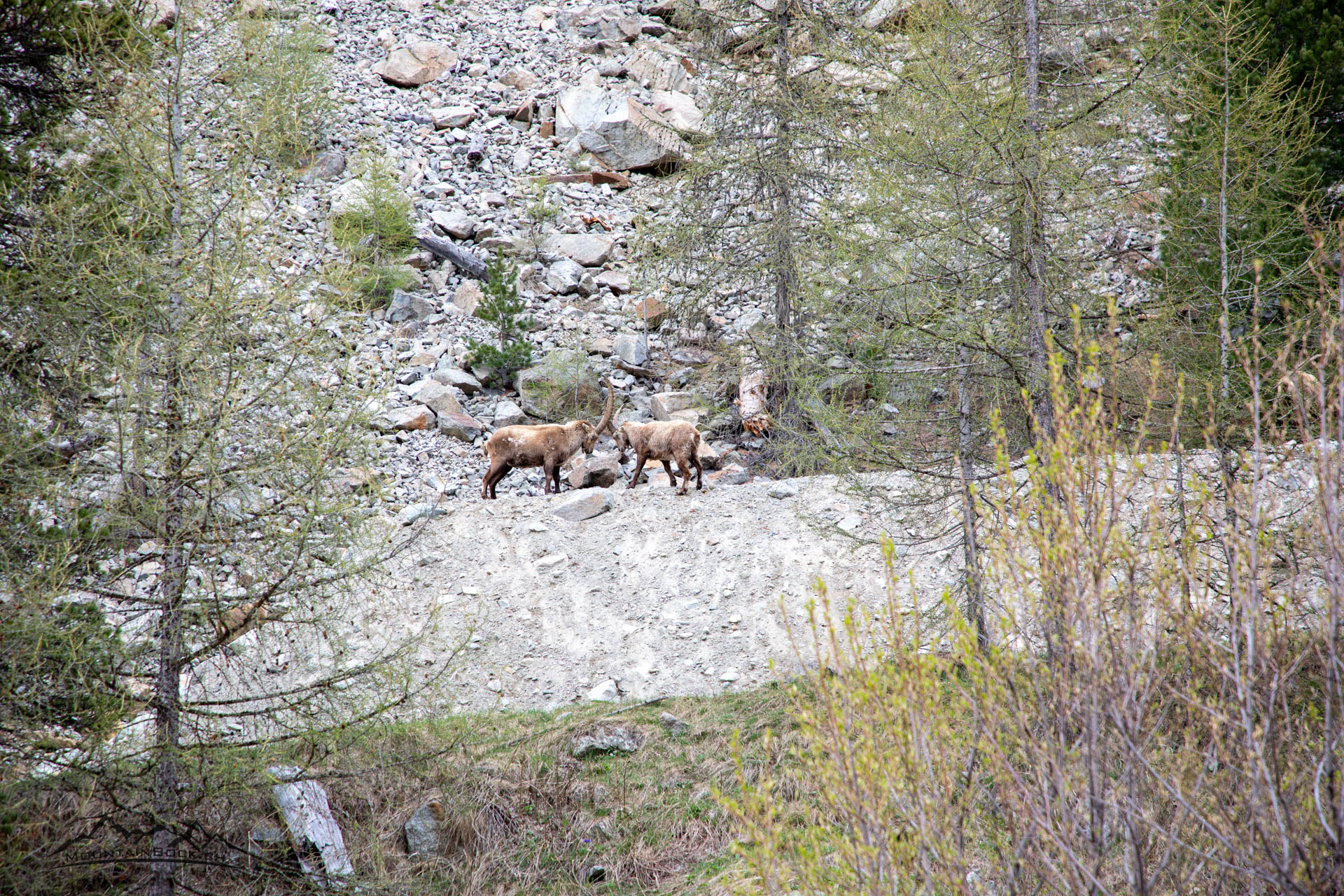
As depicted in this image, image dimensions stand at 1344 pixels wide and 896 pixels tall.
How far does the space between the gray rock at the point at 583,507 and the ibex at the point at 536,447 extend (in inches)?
53.9

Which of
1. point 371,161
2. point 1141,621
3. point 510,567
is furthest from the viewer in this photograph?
point 371,161

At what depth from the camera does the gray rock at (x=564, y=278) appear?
79.7 ft

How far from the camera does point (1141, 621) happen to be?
9.84ft

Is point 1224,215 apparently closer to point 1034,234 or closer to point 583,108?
point 1034,234

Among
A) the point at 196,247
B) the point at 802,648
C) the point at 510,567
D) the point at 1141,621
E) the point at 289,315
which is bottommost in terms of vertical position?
the point at 802,648

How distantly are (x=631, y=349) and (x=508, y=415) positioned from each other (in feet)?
12.6

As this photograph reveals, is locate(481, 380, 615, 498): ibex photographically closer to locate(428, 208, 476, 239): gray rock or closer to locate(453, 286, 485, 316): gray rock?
locate(453, 286, 485, 316): gray rock

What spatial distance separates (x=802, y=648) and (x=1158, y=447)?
4699 mm

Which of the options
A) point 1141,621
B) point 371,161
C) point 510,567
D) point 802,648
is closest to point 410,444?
point 510,567

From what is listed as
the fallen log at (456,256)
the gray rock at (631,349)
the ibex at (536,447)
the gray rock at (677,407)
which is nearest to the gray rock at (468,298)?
the fallen log at (456,256)

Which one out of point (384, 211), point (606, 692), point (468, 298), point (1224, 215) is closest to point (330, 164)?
point (384, 211)

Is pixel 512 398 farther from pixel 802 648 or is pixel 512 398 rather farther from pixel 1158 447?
pixel 1158 447

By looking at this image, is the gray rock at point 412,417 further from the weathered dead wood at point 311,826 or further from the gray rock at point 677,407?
the weathered dead wood at point 311,826

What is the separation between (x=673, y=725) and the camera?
8.63 m
